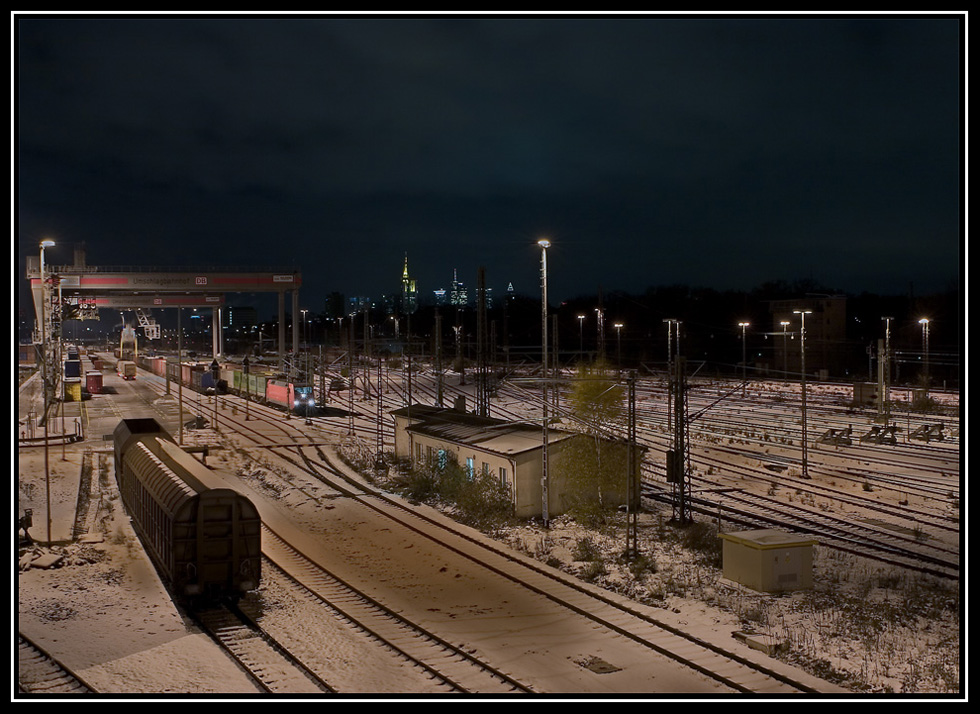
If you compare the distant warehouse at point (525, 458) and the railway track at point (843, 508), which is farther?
the distant warehouse at point (525, 458)

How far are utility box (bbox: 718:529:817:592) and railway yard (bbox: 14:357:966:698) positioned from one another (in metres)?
0.27

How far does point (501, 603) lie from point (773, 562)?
15.8ft

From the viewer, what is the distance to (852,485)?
24438mm

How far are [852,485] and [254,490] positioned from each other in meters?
17.7

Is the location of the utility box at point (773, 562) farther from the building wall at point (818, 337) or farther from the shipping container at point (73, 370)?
the building wall at point (818, 337)

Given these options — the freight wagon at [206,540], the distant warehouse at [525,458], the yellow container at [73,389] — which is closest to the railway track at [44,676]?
the freight wagon at [206,540]

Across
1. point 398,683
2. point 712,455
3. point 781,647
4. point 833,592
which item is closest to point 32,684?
point 398,683

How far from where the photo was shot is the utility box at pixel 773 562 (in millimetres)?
14250

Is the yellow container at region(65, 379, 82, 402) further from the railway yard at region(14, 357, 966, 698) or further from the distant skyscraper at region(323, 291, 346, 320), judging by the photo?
the distant skyscraper at region(323, 291, 346, 320)

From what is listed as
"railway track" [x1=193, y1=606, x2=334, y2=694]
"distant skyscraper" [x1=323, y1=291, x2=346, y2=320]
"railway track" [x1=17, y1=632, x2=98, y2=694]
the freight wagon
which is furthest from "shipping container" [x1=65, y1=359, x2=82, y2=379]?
"distant skyscraper" [x1=323, y1=291, x2=346, y2=320]

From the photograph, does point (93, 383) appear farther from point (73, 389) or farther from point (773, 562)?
point (773, 562)

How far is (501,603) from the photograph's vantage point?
13.7 metres

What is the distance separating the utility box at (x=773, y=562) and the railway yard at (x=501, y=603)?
0.27 metres
